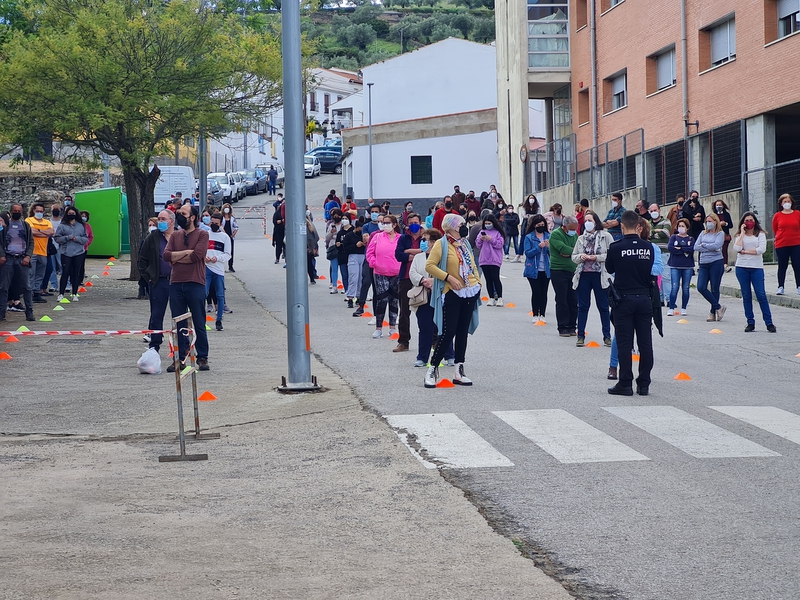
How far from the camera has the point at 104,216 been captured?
32188mm

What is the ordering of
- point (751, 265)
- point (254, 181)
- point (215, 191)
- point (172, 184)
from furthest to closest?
point (254, 181) → point (215, 191) → point (172, 184) → point (751, 265)

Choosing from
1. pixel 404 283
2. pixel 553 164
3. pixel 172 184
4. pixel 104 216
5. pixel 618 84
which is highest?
pixel 618 84

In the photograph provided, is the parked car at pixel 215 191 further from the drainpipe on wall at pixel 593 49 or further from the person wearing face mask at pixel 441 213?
the person wearing face mask at pixel 441 213

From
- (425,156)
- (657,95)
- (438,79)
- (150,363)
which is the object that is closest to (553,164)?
(657,95)

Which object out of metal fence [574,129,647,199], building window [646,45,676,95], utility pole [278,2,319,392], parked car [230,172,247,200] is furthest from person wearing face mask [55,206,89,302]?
parked car [230,172,247,200]

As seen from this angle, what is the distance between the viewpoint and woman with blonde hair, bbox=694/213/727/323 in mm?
18078

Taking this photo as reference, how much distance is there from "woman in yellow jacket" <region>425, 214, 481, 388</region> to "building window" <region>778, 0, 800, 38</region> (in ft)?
55.0

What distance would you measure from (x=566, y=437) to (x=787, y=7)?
66.5ft

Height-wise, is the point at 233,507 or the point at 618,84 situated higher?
the point at 618,84

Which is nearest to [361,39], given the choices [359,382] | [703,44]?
[703,44]

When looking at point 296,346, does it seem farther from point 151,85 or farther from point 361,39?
point 361,39

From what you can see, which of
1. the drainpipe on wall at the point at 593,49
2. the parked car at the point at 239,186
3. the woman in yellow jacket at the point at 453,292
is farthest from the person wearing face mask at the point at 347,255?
the parked car at the point at 239,186

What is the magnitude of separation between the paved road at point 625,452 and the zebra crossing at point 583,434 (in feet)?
0.06

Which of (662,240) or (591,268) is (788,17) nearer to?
(662,240)
